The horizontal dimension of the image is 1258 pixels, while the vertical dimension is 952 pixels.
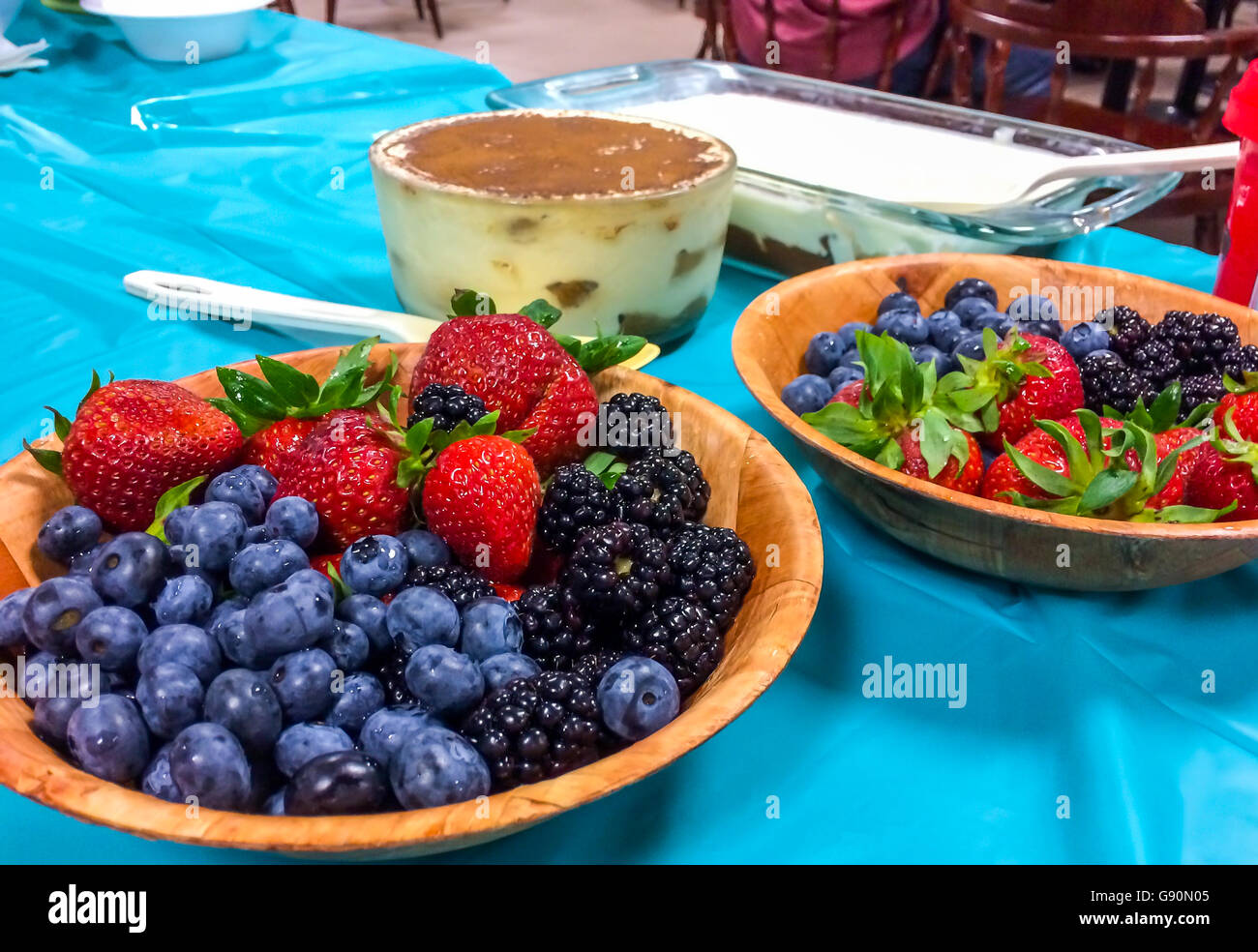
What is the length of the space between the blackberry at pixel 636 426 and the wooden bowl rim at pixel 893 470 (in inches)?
3.5

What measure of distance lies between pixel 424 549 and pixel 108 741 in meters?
0.21

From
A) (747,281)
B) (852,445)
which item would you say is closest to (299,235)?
(747,281)

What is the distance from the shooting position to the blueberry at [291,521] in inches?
24.7

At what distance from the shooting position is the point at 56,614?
56cm

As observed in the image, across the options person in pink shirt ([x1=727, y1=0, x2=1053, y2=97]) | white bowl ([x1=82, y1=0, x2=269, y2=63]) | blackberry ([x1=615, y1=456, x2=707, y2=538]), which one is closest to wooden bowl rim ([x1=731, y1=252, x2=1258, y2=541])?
blackberry ([x1=615, y1=456, x2=707, y2=538])

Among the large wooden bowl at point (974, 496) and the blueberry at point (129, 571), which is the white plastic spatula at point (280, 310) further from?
the blueberry at point (129, 571)

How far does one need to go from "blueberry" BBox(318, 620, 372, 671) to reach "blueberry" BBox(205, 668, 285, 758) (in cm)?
5

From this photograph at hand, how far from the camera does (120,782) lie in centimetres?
52

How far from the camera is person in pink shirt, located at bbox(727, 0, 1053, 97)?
106 inches

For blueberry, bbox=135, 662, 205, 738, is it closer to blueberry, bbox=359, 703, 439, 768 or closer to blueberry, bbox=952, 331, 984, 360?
blueberry, bbox=359, 703, 439, 768

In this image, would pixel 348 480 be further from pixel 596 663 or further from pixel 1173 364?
pixel 1173 364

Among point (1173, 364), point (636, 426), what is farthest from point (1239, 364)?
point (636, 426)

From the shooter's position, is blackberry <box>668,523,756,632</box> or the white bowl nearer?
blackberry <box>668,523,756,632</box>

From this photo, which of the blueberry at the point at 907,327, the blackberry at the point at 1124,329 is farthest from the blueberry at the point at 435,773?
the blackberry at the point at 1124,329
